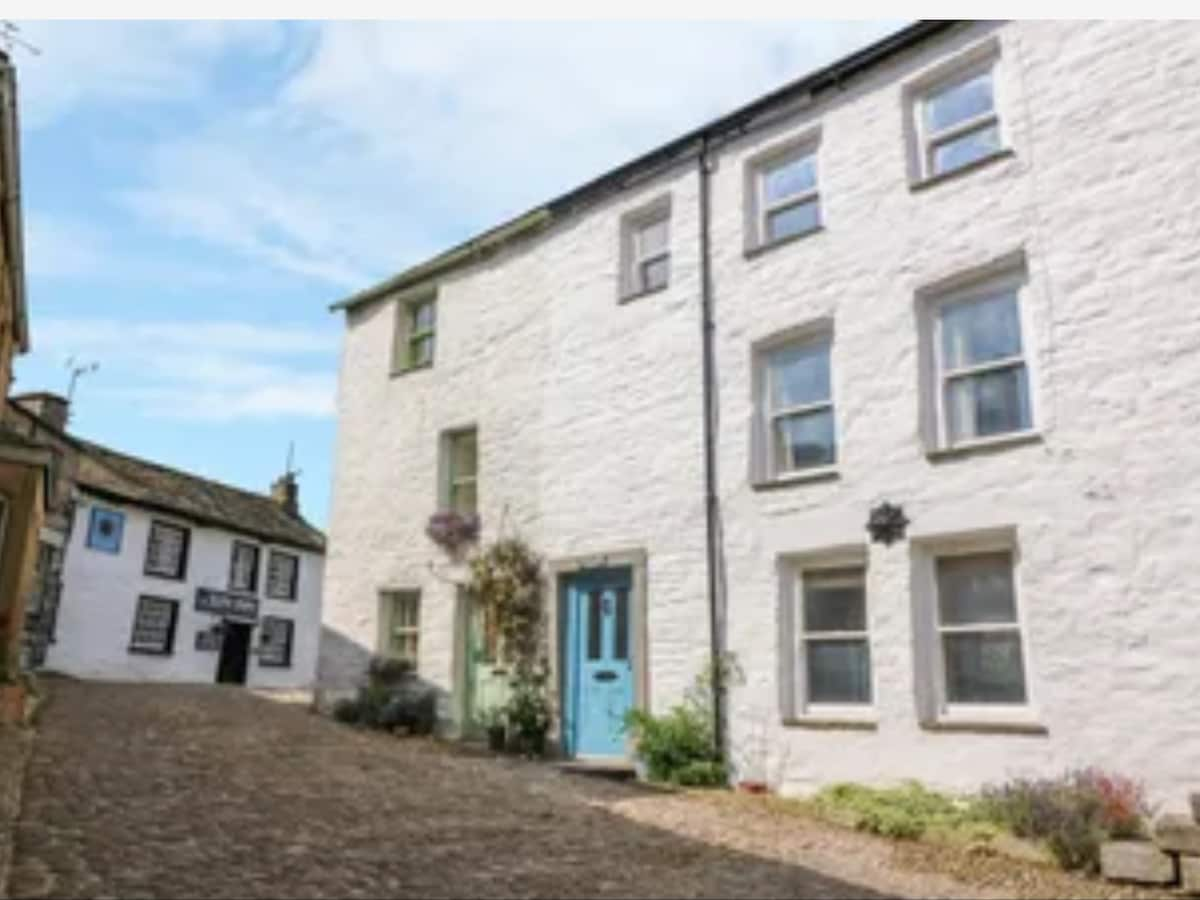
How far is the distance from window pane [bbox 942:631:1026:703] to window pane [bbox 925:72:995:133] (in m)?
5.68

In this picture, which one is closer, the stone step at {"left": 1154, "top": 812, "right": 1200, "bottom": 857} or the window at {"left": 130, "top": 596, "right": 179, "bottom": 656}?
the stone step at {"left": 1154, "top": 812, "right": 1200, "bottom": 857}

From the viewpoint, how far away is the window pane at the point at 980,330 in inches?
372

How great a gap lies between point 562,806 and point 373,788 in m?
1.70

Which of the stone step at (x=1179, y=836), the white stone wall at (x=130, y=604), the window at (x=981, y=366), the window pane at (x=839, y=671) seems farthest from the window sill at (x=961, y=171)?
the white stone wall at (x=130, y=604)

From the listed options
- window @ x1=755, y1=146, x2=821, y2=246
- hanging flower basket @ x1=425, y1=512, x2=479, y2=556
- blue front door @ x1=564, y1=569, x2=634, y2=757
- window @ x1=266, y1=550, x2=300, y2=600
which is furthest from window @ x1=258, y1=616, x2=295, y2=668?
window @ x1=755, y1=146, x2=821, y2=246

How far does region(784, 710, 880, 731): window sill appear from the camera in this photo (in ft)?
30.4

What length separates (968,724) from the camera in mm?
8586

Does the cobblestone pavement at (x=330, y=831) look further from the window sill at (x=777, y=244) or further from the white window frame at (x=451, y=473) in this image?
the window sill at (x=777, y=244)

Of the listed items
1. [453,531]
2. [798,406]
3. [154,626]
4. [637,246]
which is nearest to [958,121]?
[798,406]

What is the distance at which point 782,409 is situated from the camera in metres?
11.1

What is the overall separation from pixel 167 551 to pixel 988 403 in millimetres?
25802

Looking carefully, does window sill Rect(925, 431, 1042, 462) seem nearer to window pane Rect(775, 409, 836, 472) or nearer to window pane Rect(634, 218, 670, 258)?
window pane Rect(775, 409, 836, 472)

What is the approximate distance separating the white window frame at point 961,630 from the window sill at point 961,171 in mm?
3880

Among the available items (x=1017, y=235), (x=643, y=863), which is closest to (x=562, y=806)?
(x=643, y=863)
